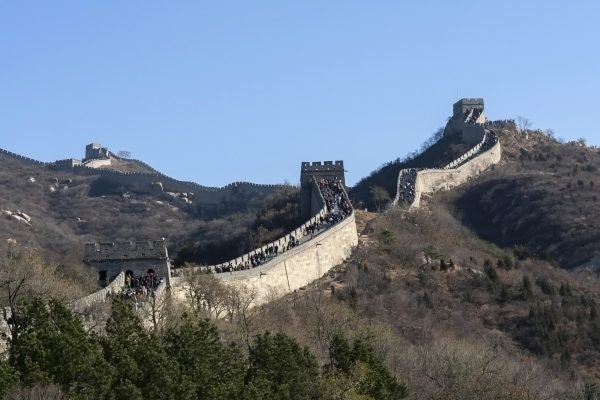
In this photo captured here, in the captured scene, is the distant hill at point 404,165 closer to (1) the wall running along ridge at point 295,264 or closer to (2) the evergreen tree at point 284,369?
(1) the wall running along ridge at point 295,264

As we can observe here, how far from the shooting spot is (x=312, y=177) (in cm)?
8025

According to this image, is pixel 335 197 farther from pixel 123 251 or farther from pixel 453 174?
pixel 123 251

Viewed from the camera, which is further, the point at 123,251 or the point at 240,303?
the point at 240,303

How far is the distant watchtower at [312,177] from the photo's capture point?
7700 cm

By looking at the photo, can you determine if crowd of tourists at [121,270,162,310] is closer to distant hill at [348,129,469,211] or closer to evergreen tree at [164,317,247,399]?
evergreen tree at [164,317,247,399]

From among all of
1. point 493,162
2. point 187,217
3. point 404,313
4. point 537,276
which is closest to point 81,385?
point 404,313

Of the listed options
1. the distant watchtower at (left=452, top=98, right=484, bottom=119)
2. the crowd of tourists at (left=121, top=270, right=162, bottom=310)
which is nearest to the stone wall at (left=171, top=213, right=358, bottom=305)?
the crowd of tourists at (left=121, top=270, right=162, bottom=310)

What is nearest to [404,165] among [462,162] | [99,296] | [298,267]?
[462,162]

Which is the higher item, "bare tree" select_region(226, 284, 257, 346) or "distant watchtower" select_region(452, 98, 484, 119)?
"distant watchtower" select_region(452, 98, 484, 119)

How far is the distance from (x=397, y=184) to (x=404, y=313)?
29887 mm

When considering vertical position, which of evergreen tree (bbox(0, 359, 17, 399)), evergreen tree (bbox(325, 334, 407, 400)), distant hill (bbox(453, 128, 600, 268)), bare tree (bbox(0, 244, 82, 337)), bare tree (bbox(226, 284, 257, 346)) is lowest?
evergreen tree (bbox(325, 334, 407, 400))

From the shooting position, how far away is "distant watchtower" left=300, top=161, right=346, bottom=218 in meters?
77.0

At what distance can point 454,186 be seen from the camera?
87.8 m

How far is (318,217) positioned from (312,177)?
45.3ft
